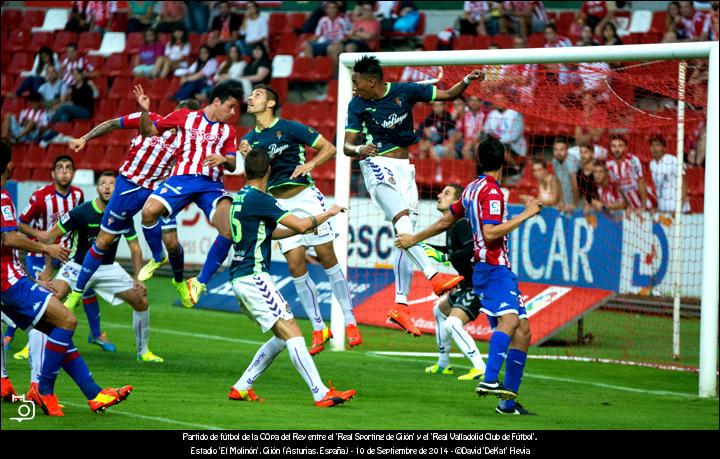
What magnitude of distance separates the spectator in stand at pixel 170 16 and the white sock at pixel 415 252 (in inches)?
640

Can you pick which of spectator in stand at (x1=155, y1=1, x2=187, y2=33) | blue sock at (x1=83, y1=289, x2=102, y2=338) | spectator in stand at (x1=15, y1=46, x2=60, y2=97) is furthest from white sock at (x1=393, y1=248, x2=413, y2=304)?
spectator in stand at (x1=15, y1=46, x2=60, y2=97)

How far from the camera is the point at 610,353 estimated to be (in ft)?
46.9

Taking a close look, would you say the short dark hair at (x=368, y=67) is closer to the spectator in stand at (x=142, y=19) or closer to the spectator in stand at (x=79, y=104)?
the spectator in stand at (x=79, y=104)

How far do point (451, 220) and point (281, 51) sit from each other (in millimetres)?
15367

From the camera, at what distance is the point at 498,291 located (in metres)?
9.22

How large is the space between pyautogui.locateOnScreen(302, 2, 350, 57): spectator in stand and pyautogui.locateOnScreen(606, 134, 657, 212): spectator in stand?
26.9ft

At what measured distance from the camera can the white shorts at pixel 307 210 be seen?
11430 mm

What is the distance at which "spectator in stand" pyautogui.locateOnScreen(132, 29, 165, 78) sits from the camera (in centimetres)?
2547

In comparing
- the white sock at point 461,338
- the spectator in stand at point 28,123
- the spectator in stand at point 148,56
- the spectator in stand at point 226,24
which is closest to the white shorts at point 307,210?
the white sock at point 461,338

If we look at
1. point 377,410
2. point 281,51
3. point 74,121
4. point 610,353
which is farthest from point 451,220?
point 74,121

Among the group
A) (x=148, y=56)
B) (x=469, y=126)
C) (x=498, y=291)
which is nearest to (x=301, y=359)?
(x=498, y=291)

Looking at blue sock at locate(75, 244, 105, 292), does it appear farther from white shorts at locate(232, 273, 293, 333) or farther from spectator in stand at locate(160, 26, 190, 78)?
spectator in stand at locate(160, 26, 190, 78)

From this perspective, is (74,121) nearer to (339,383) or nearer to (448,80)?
(448,80)

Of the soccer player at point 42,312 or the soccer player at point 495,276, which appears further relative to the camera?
the soccer player at point 495,276
